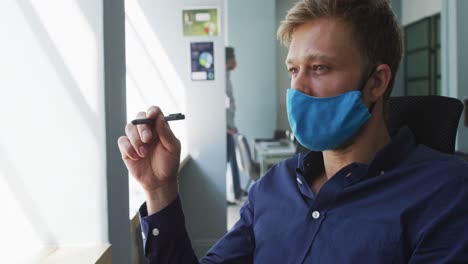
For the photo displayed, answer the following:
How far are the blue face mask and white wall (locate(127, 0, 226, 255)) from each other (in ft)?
7.81

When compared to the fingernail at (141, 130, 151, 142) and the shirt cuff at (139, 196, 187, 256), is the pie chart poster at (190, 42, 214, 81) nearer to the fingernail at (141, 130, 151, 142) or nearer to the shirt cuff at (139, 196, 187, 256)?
the shirt cuff at (139, 196, 187, 256)

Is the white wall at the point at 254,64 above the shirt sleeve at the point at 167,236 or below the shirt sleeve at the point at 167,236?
above

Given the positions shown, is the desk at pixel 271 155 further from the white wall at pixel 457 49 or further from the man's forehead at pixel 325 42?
the man's forehead at pixel 325 42

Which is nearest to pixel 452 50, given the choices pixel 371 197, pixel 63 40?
pixel 371 197

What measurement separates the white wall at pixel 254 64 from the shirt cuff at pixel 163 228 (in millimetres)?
5690

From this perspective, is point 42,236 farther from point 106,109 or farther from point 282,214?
point 282,214

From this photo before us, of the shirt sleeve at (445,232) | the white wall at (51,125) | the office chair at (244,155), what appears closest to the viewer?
the shirt sleeve at (445,232)

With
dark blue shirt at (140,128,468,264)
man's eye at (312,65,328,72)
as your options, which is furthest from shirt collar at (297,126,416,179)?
man's eye at (312,65,328,72)

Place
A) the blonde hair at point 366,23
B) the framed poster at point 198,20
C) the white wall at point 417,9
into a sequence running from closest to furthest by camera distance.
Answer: the blonde hair at point 366,23
the framed poster at point 198,20
the white wall at point 417,9

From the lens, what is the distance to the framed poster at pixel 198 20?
11.6 feet

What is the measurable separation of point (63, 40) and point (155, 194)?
544mm

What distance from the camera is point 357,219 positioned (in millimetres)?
1101

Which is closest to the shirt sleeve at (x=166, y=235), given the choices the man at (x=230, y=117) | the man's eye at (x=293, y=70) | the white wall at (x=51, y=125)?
the white wall at (x=51, y=125)

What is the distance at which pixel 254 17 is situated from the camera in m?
6.64
